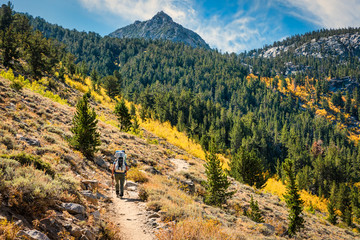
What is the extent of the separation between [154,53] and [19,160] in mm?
182553

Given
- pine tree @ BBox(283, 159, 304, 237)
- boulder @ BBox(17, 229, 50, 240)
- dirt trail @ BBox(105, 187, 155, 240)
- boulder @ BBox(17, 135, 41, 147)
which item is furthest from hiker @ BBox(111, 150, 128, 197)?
pine tree @ BBox(283, 159, 304, 237)

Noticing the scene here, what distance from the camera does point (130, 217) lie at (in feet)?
21.6

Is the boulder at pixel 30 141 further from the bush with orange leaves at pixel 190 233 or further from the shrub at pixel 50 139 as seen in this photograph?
the bush with orange leaves at pixel 190 233

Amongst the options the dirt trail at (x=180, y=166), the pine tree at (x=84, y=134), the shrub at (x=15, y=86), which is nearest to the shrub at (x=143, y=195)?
the pine tree at (x=84, y=134)

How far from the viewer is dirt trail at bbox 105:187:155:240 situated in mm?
5554

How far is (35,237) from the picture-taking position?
3.39 meters

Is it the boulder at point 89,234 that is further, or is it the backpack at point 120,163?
the backpack at point 120,163

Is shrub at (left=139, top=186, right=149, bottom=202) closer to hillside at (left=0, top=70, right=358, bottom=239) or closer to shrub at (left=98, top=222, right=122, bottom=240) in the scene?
hillside at (left=0, top=70, right=358, bottom=239)

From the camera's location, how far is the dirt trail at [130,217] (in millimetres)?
5554

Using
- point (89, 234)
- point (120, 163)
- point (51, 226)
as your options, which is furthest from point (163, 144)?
point (51, 226)

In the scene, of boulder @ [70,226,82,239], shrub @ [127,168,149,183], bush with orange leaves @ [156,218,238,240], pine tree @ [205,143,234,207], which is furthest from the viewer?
pine tree @ [205,143,234,207]

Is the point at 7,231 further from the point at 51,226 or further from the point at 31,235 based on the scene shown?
the point at 51,226

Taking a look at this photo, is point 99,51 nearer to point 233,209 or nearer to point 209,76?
point 209,76

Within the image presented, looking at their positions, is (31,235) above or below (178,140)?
above
